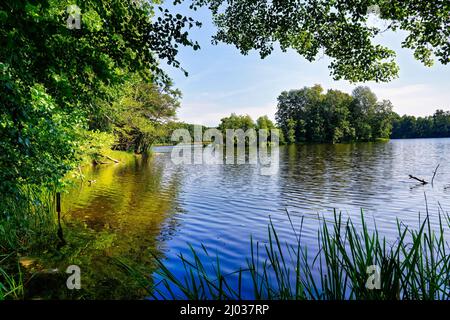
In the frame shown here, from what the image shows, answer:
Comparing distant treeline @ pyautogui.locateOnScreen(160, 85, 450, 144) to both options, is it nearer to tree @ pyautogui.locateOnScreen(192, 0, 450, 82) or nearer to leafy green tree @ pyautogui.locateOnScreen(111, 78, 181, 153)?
leafy green tree @ pyautogui.locateOnScreen(111, 78, 181, 153)

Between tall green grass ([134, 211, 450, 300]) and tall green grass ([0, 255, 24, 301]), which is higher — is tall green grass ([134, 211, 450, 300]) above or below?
above

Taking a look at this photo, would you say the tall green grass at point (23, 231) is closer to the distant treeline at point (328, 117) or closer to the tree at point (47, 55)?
the tree at point (47, 55)

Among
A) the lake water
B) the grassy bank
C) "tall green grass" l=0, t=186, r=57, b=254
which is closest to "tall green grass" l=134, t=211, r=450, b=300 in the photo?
the lake water

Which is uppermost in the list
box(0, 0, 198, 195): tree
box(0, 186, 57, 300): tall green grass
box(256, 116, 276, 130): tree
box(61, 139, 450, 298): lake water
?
box(256, 116, 276, 130): tree

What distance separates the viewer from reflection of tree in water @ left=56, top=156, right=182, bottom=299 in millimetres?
7186

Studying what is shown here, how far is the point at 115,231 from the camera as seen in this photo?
11234 millimetres

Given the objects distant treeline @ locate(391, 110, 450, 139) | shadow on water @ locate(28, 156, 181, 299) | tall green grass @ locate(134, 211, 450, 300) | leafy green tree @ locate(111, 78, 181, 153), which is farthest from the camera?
distant treeline @ locate(391, 110, 450, 139)

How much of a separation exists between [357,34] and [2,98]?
782cm

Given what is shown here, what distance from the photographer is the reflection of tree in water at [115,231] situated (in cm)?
719

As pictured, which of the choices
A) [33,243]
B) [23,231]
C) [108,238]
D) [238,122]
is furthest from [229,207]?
[238,122]

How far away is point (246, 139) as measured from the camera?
4771 inches

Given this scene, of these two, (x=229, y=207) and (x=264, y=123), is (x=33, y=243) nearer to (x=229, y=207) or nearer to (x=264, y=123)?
(x=229, y=207)

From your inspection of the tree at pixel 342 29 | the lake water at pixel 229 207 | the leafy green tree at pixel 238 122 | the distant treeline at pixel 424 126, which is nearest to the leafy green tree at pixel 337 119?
the leafy green tree at pixel 238 122
